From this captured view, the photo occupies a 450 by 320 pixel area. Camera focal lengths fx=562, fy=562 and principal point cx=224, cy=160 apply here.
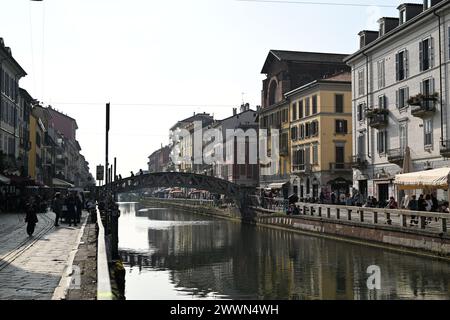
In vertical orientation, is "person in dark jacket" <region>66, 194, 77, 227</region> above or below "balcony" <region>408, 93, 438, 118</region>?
below

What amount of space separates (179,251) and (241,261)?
197 inches

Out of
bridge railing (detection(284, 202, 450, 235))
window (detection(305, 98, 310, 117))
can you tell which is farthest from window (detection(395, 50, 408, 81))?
window (detection(305, 98, 310, 117))

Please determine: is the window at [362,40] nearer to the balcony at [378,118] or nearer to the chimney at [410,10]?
the balcony at [378,118]

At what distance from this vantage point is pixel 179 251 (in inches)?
1109

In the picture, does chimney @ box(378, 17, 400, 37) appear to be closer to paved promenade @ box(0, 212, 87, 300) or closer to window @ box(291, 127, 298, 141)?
window @ box(291, 127, 298, 141)

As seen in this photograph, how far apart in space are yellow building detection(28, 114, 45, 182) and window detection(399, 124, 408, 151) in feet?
113

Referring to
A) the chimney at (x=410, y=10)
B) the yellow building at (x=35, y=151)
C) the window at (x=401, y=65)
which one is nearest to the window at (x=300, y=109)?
the window at (x=401, y=65)

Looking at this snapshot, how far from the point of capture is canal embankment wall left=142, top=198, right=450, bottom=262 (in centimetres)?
2161

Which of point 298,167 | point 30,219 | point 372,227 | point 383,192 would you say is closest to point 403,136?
point 383,192

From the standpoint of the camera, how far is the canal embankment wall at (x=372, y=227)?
851 inches

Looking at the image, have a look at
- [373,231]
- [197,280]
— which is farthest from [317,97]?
[197,280]

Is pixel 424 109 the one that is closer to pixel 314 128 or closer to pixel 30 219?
pixel 314 128

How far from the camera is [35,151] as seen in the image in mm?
58500
